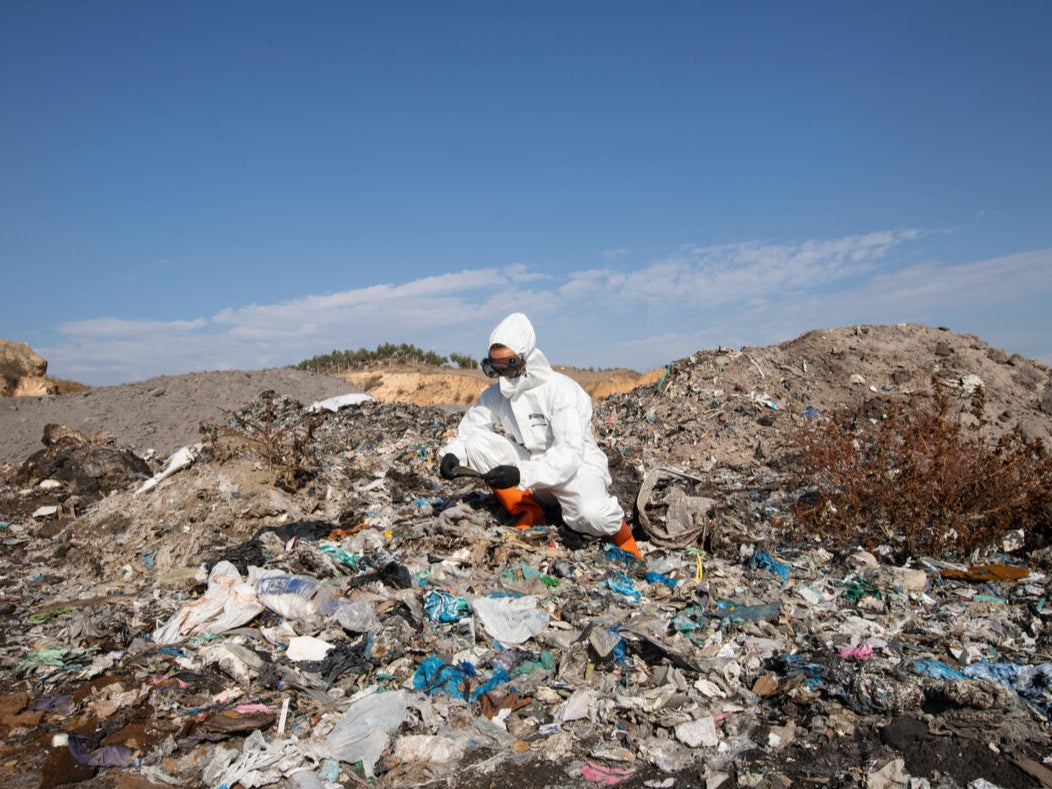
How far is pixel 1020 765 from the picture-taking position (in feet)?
8.32

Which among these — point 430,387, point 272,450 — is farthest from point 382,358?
point 272,450

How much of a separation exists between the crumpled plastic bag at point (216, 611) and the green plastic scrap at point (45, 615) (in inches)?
41.7

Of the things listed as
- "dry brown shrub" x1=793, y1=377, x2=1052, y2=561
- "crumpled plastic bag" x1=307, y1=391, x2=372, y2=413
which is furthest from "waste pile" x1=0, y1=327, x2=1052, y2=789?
"crumpled plastic bag" x1=307, y1=391, x2=372, y2=413

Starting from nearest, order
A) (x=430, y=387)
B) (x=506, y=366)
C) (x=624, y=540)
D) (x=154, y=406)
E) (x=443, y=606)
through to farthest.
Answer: (x=443, y=606), (x=624, y=540), (x=506, y=366), (x=154, y=406), (x=430, y=387)

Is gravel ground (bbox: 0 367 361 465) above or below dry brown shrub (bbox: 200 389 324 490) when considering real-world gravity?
above

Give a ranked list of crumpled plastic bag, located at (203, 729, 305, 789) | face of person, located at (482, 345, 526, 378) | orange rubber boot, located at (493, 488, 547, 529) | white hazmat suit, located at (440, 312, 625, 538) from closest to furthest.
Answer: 1. crumpled plastic bag, located at (203, 729, 305, 789)
2. white hazmat suit, located at (440, 312, 625, 538)
3. face of person, located at (482, 345, 526, 378)
4. orange rubber boot, located at (493, 488, 547, 529)

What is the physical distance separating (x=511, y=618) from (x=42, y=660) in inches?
95.7

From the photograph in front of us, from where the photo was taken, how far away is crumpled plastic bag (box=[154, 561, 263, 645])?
3.73 meters

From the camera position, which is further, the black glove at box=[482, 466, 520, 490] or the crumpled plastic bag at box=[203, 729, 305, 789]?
the black glove at box=[482, 466, 520, 490]

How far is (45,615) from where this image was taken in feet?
14.2

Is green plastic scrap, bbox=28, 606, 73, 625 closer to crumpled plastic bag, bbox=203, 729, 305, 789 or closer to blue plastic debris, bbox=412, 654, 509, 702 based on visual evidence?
crumpled plastic bag, bbox=203, 729, 305, 789

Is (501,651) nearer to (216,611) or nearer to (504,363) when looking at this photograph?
(216,611)

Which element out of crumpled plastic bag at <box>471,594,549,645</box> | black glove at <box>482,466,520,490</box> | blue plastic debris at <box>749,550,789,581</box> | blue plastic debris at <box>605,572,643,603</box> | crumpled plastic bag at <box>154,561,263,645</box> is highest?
black glove at <box>482,466,520,490</box>

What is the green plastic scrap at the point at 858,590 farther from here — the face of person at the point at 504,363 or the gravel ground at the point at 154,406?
the gravel ground at the point at 154,406
